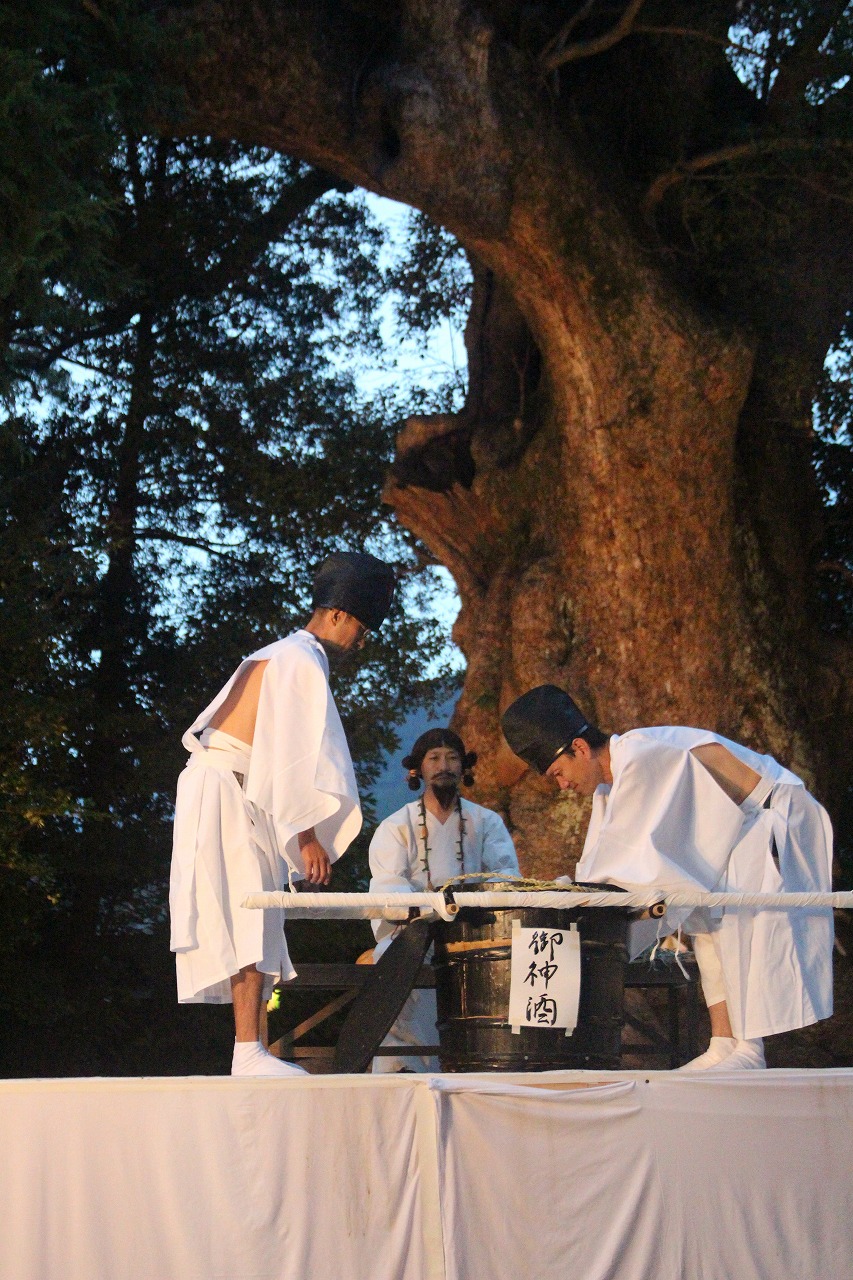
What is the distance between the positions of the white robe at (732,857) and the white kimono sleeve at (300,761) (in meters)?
0.72

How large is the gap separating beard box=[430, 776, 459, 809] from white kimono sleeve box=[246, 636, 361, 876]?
2.01m

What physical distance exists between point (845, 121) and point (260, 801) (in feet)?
17.0

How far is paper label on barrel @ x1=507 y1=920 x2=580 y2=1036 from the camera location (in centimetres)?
338

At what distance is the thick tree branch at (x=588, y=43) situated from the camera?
6.97 metres

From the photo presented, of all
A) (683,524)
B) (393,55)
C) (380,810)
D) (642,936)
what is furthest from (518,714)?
(380,810)

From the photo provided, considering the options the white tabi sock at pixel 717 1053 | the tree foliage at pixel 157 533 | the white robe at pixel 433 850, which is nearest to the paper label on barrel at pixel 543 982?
the white tabi sock at pixel 717 1053

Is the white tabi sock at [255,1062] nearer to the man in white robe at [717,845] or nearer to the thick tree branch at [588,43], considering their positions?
the man in white robe at [717,845]

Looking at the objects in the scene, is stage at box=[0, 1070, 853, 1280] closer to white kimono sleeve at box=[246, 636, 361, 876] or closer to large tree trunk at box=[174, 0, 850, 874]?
white kimono sleeve at box=[246, 636, 361, 876]

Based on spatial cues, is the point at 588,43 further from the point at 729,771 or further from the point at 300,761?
the point at 300,761

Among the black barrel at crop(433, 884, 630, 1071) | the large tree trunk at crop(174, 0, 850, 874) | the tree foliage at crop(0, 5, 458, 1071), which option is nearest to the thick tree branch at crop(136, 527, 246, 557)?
the tree foliage at crop(0, 5, 458, 1071)

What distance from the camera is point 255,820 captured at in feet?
12.4

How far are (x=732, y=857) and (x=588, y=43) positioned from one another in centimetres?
490

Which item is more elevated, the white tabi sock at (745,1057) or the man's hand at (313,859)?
the man's hand at (313,859)

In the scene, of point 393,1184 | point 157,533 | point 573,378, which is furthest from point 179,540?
point 393,1184
